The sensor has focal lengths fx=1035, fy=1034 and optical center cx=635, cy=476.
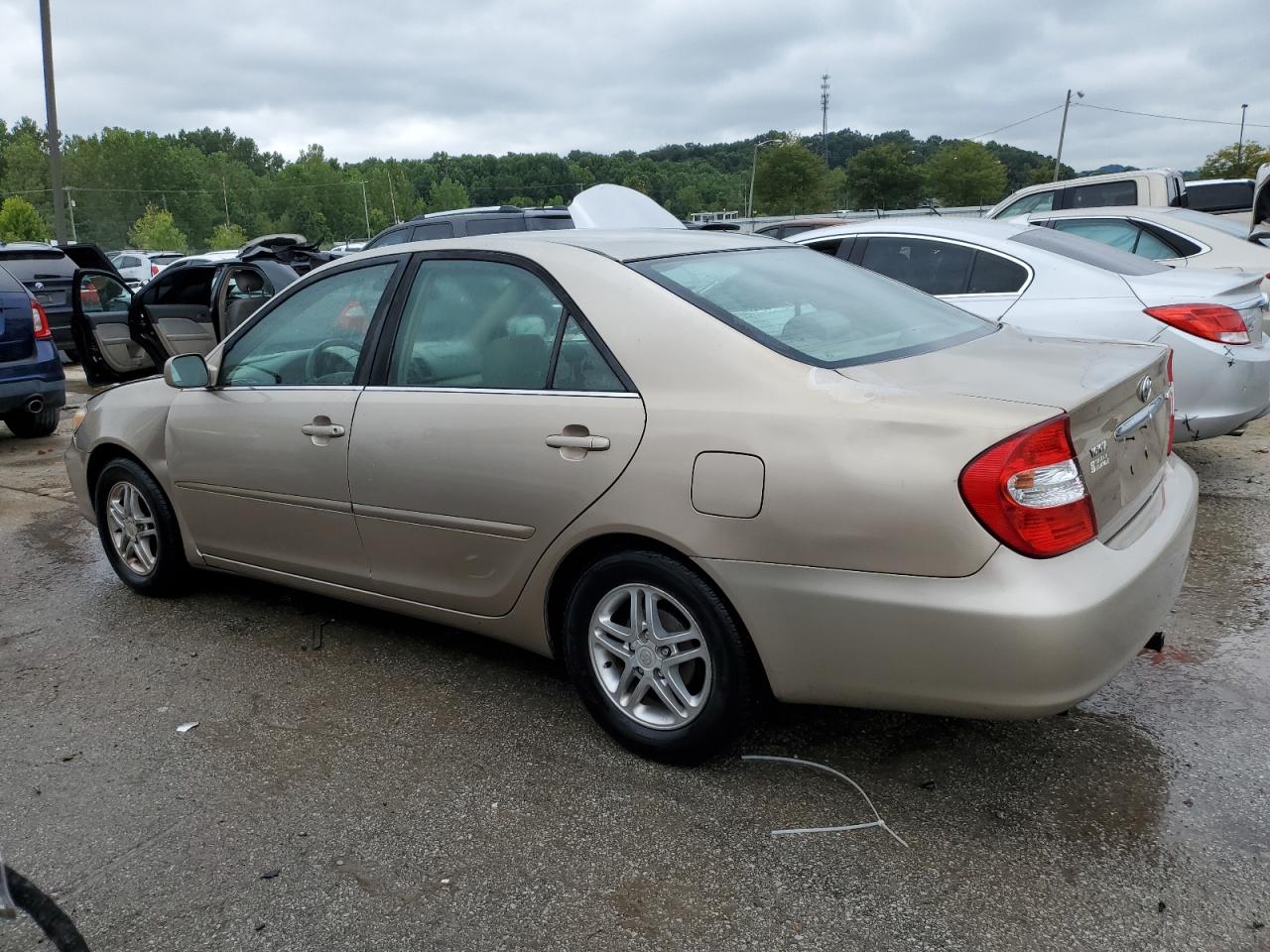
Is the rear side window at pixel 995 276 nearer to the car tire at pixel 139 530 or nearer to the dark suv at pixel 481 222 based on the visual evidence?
the car tire at pixel 139 530

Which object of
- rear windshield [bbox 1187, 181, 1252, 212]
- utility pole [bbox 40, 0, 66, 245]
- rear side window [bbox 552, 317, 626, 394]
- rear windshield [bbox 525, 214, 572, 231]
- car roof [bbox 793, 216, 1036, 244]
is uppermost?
utility pole [bbox 40, 0, 66, 245]

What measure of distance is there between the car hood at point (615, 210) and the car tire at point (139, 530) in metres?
2.27

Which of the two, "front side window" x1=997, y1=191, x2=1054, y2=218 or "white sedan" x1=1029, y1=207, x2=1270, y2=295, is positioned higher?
"front side window" x1=997, y1=191, x2=1054, y2=218

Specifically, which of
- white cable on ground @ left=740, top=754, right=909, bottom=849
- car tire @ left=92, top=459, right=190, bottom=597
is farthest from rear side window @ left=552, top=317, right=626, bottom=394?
car tire @ left=92, top=459, right=190, bottom=597

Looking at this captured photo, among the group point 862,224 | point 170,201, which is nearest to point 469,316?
point 862,224

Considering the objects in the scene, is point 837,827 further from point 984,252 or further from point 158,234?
point 158,234

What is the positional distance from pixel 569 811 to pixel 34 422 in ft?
26.2

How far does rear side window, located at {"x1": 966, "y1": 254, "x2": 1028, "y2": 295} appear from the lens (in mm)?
5652

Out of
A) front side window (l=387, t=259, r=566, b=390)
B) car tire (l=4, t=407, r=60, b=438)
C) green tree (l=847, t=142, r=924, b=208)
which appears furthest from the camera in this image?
green tree (l=847, t=142, r=924, b=208)

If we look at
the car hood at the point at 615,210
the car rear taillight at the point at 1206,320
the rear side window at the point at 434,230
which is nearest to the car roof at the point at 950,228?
the car rear taillight at the point at 1206,320

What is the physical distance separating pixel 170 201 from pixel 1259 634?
10747 cm

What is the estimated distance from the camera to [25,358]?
7996 mm

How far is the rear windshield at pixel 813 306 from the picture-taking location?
9.58 feet

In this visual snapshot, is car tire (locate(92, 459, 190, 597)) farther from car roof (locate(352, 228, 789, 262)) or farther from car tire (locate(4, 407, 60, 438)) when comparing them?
car tire (locate(4, 407, 60, 438))
